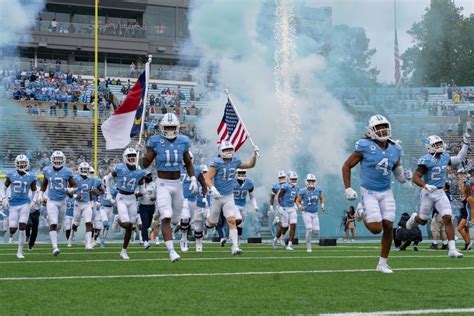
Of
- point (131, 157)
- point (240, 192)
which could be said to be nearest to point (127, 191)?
point (131, 157)

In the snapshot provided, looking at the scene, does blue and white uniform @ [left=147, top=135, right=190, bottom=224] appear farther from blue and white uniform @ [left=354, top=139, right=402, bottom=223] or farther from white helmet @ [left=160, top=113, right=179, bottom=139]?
blue and white uniform @ [left=354, top=139, right=402, bottom=223]

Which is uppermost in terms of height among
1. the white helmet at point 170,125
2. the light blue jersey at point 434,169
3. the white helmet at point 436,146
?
the white helmet at point 170,125

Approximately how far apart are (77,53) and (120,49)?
285cm

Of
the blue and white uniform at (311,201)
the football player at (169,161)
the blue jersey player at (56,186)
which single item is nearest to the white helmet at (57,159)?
the blue jersey player at (56,186)

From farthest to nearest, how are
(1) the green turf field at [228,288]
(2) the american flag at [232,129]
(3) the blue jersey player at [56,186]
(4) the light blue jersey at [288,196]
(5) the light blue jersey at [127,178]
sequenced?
(2) the american flag at [232,129], (4) the light blue jersey at [288,196], (3) the blue jersey player at [56,186], (5) the light blue jersey at [127,178], (1) the green turf field at [228,288]

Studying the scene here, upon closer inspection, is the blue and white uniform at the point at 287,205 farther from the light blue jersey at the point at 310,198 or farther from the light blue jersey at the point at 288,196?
the light blue jersey at the point at 310,198

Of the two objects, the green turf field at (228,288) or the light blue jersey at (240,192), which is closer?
the green turf field at (228,288)

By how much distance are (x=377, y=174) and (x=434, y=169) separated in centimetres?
420

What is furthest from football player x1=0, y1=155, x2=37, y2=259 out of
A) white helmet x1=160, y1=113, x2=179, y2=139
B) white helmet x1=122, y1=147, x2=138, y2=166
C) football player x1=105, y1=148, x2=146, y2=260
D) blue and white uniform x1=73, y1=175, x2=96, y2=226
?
white helmet x1=160, y1=113, x2=179, y2=139

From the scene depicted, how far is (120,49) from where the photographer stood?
158 ft

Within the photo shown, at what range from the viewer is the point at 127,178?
1405 cm

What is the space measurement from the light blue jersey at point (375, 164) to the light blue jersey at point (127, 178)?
5.59 m

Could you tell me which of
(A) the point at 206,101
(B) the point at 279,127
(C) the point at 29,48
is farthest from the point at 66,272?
(C) the point at 29,48

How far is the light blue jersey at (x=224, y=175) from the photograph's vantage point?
13.7m
